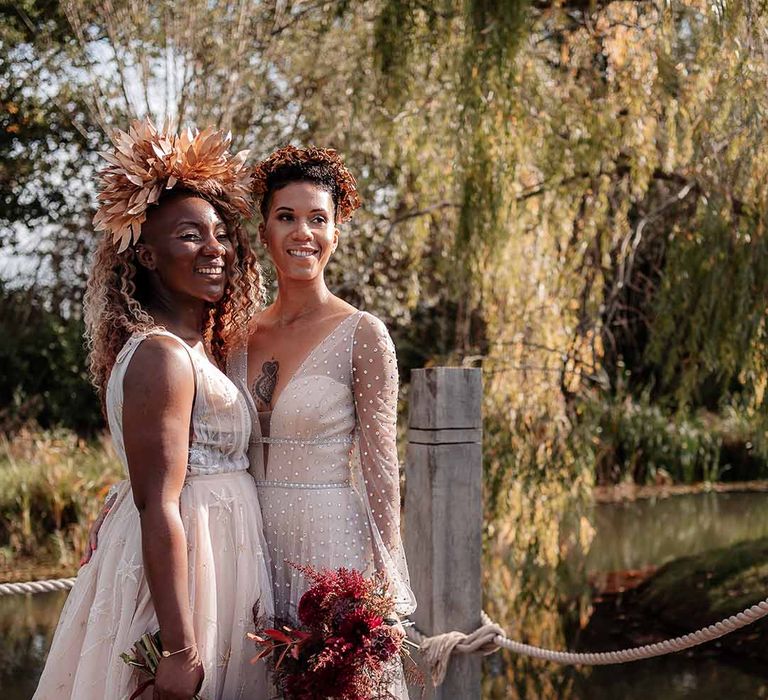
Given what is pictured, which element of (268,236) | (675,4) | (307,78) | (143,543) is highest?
(307,78)

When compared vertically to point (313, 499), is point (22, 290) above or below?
above

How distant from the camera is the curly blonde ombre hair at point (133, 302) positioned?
202cm

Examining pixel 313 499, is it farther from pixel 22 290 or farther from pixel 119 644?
pixel 22 290

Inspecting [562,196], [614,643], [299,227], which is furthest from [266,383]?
[614,643]

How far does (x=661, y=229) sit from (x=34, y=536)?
14.8 feet

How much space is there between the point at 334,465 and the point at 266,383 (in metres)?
0.25

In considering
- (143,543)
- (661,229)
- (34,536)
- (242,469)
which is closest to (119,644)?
(143,543)

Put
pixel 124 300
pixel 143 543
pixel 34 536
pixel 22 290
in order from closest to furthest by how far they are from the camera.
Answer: pixel 143 543, pixel 124 300, pixel 34 536, pixel 22 290

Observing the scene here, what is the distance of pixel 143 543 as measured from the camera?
1.83 metres

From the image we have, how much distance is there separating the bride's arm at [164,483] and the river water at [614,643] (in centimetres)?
357

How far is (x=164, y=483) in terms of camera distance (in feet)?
6.04

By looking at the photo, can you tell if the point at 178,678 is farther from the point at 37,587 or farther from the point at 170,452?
the point at 37,587

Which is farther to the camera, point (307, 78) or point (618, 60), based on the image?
point (307, 78)

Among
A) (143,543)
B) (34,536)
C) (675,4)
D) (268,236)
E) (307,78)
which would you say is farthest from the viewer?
(307,78)
